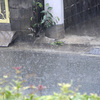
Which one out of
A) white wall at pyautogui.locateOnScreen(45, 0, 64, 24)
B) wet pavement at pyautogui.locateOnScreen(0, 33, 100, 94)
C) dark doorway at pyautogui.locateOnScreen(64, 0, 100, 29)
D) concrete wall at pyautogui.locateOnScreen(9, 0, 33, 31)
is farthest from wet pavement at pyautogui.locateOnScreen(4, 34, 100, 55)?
dark doorway at pyautogui.locateOnScreen(64, 0, 100, 29)

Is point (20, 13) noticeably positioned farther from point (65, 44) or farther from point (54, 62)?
point (54, 62)

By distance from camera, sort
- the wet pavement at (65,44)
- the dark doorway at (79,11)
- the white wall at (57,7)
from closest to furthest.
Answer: the wet pavement at (65,44) < the white wall at (57,7) < the dark doorway at (79,11)

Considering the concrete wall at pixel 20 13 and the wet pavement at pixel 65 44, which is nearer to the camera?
the wet pavement at pixel 65 44

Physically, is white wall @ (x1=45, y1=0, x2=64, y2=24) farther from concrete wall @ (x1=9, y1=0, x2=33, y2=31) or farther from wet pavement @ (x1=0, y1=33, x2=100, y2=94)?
wet pavement @ (x1=0, y1=33, x2=100, y2=94)

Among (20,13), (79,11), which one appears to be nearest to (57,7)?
(20,13)

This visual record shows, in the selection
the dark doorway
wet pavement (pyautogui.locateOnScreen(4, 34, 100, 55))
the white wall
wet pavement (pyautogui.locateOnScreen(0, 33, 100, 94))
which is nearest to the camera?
wet pavement (pyautogui.locateOnScreen(0, 33, 100, 94))

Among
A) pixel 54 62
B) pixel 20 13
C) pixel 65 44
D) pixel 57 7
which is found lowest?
pixel 54 62

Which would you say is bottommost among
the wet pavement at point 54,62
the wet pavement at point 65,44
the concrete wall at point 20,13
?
the wet pavement at point 54,62

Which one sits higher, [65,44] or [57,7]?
[57,7]

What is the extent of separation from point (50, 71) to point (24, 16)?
10.8 feet

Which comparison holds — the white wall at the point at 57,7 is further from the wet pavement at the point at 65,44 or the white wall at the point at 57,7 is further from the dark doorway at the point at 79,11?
the dark doorway at the point at 79,11

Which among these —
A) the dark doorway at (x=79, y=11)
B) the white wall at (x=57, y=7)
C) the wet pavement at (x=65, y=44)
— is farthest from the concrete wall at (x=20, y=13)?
the dark doorway at (x=79, y=11)

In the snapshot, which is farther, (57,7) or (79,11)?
(79,11)

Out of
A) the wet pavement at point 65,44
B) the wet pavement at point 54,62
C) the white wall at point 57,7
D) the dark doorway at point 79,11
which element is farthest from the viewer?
the dark doorway at point 79,11
